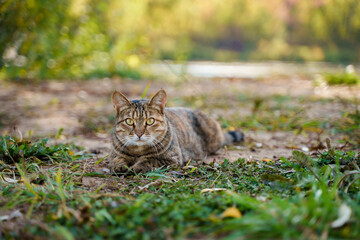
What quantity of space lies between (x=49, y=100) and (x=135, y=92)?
1667 mm

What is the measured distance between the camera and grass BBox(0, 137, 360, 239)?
1.70 m

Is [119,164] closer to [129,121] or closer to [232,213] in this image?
[129,121]

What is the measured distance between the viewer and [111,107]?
6.14 metres

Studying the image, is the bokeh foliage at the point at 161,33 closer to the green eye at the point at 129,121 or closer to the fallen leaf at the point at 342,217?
the green eye at the point at 129,121

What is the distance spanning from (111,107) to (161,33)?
26.6ft

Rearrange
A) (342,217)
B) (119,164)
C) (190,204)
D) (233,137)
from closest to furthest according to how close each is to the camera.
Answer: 1. (342,217)
2. (190,204)
3. (119,164)
4. (233,137)

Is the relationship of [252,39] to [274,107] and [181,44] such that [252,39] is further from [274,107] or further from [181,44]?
[274,107]

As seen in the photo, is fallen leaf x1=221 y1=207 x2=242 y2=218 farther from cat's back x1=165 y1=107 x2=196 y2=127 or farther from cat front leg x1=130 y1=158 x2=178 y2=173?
cat's back x1=165 y1=107 x2=196 y2=127

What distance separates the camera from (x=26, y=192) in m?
2.24

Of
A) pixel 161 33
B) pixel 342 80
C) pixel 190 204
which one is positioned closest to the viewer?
pixel 190 204

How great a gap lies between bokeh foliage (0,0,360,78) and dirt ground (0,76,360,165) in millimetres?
635

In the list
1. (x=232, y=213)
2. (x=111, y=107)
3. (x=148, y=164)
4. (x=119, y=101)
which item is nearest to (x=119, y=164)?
(x=148, y=164)

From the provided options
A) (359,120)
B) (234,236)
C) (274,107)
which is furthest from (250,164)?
(274,107)

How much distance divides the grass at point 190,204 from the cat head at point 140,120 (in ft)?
1.17
